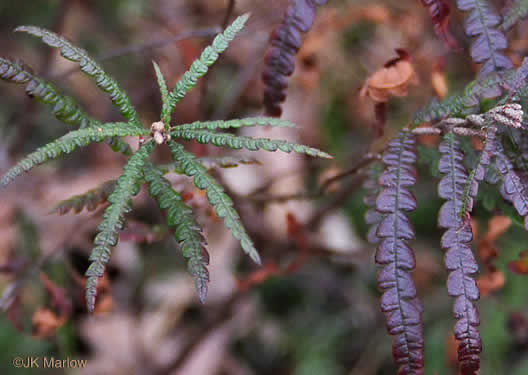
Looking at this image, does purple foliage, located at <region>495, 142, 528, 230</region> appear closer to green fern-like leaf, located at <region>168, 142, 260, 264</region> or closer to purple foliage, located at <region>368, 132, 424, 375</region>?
purple foliage, located at <region>368, 132, 424, 375</region>

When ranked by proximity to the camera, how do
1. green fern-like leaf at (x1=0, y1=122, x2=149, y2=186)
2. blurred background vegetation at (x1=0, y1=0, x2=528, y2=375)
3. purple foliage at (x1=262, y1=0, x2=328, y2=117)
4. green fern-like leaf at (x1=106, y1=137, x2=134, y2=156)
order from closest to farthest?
green fern-like leaf at (x1=0, y1=122, x2=149, y2=186)
green fern-like leaf at (x1=106, y1=137, x2=134, y2=156)
purple foliage at (x1=262, y1=0, x2=328, y2=117)
blurred background vegetation at (x1=0, y1=0, x2=528, y2=375)

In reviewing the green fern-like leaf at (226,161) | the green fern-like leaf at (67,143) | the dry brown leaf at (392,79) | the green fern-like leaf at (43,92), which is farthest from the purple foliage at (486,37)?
A: the green fern-like leaf at (43,92)

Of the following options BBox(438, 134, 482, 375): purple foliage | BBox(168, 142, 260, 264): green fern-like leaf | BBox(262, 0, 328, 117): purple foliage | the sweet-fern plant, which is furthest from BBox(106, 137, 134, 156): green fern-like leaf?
BBox(438, 134, 482, 375): purple foliage

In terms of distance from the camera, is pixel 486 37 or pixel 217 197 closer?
pixel 217 197

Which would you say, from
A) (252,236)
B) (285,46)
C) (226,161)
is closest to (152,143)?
(226,161)

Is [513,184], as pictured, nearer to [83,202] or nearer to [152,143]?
[152,143]

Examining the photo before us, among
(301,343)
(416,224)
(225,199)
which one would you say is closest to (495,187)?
(225,199)

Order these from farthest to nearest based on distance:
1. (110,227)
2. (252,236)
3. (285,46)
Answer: (252,236) → (285,46) → (110,227)

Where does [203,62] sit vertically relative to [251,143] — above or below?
above
